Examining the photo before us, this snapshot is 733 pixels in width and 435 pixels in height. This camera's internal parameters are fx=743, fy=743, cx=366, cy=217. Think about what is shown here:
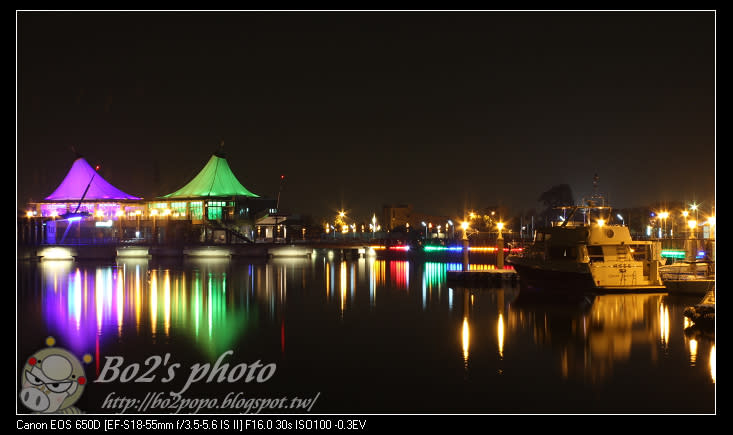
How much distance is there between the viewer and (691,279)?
27.0 m

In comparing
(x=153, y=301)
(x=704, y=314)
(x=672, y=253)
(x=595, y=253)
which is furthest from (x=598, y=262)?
(x=153, y=301)

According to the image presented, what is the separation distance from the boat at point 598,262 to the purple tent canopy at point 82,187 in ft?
192

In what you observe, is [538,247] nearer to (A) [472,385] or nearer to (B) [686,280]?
(B) [686,280]

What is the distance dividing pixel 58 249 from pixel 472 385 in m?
50.4

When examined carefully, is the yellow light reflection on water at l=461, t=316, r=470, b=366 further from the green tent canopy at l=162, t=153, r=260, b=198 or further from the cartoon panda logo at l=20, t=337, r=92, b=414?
the green tent canopy at l=162, t=153, r=260, b=198

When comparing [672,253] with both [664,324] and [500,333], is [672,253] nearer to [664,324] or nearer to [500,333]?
[664,324]

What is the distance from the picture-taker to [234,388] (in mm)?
14383

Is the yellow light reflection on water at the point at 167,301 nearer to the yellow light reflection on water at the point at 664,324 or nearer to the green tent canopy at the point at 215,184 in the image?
the yellow light reflection on water at the point at 664,324

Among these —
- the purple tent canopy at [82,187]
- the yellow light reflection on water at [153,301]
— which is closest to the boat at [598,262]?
the yellow light reflection on water at [153,301]

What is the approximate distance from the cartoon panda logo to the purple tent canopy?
65620mm

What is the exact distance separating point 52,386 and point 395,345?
8995mm

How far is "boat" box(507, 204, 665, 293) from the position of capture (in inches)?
1104

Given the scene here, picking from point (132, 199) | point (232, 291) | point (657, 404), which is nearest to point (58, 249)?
point (132, 199)

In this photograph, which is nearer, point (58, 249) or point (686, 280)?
point (686, 280)
